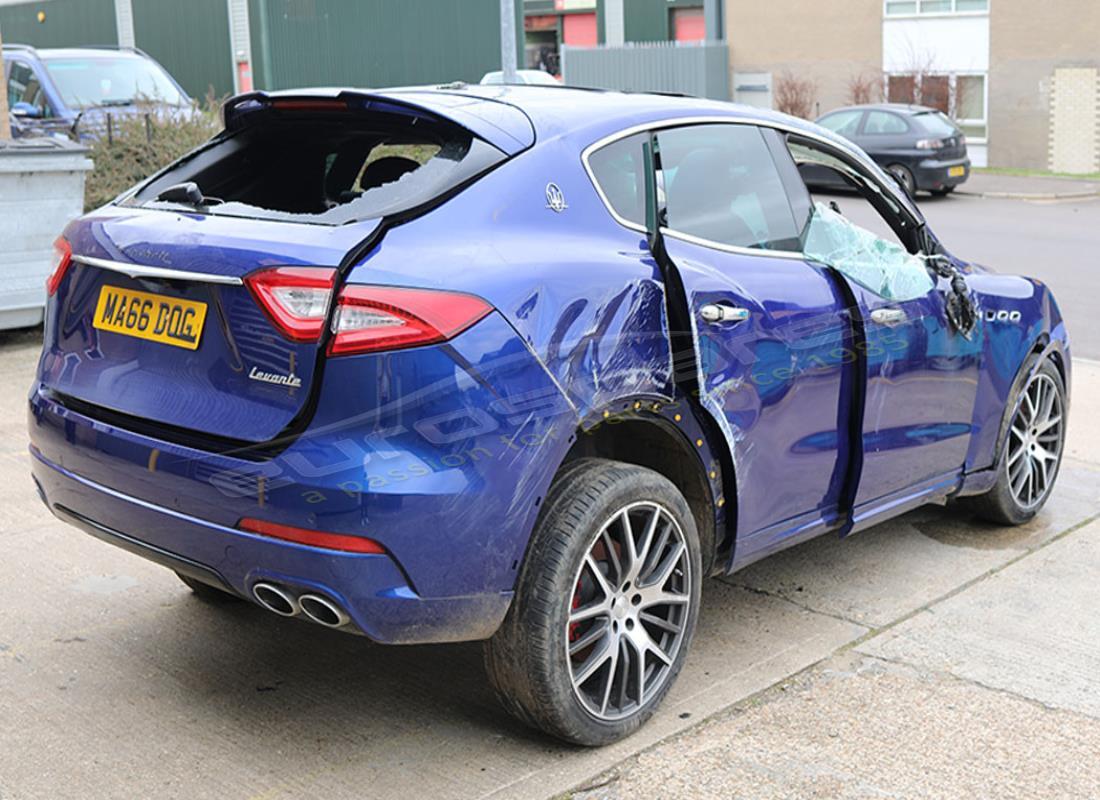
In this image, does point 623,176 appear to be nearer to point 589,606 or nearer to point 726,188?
point 726,188

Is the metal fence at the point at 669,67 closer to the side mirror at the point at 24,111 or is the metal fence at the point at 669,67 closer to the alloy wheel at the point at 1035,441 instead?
the side mirror at the point at 24,111

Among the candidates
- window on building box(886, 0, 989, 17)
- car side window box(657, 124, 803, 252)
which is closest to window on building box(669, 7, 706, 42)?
window on building box(886, 0, 989, 17)

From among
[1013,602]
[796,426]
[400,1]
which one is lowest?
[1013,602]

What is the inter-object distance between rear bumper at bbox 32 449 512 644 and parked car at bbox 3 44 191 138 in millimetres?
10823

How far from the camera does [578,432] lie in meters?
3.63

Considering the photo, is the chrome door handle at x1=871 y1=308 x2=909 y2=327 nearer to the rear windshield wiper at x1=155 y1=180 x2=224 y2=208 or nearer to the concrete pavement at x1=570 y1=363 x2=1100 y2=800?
the concrete pavement at x1=570 y1=363 x2=1100 y2=800

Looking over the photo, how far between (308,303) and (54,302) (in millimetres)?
1122

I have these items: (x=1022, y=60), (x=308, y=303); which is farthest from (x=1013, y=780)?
(x=1022, y=60)

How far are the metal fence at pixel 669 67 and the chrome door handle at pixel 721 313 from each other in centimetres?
3533

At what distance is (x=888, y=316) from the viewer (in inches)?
184

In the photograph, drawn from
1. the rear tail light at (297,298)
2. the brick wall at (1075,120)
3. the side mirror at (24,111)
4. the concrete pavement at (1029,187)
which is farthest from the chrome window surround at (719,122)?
the brick wall at (1075,120)

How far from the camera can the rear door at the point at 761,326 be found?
13.2ft

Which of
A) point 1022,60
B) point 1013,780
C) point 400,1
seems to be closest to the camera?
point 1013,780

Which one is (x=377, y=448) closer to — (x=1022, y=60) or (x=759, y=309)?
(x=759, y=309)
